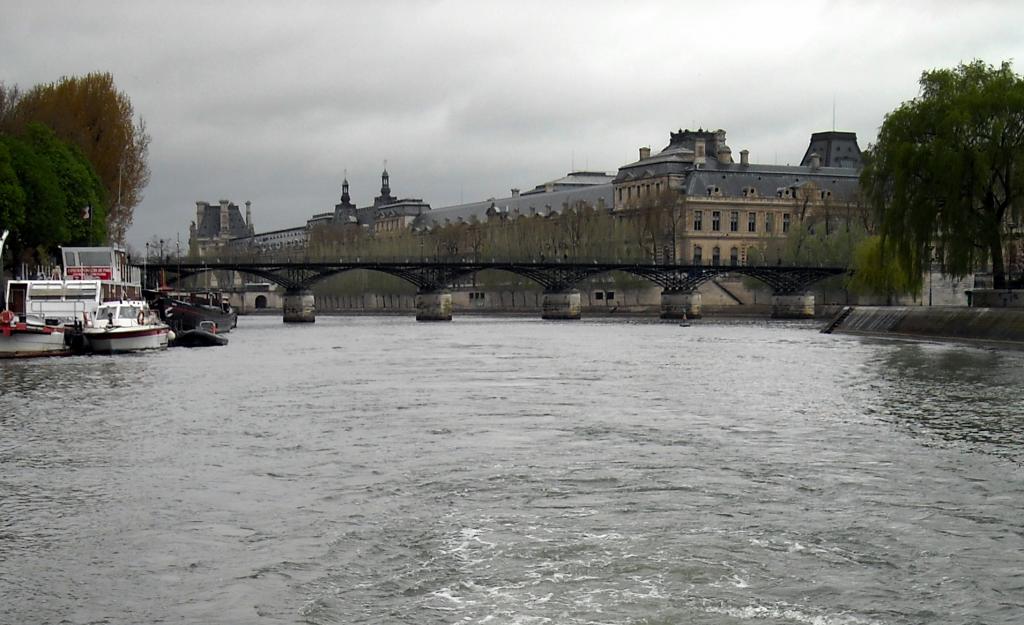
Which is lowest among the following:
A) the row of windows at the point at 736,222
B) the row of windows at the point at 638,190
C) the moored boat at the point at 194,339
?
the moored boat at the point at 194,339

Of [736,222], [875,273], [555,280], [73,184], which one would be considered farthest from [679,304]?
[73,184]

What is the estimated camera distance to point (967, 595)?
13.2 metres

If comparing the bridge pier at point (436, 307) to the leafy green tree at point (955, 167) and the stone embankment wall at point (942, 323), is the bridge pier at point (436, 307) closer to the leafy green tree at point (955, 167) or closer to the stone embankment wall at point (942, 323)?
the stone embankment wall at point (942, 323)

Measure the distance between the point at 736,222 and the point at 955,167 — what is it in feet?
301

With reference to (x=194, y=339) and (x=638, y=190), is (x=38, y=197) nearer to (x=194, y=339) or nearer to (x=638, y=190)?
(x=194, y=339)

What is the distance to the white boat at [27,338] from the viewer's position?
162ft

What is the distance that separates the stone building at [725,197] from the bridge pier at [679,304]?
19755 mm

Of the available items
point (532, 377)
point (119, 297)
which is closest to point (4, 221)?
point (119, 297)

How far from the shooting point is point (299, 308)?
4747 inches

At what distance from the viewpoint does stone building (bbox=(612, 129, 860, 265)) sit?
474ft

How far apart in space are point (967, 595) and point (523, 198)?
579ft

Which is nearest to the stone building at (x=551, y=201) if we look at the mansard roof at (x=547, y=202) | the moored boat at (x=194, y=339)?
the mansard roof at (x=547, y=202)

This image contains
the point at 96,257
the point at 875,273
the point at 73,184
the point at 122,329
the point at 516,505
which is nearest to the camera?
the point at 516,505

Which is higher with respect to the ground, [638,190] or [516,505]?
[638,190]
